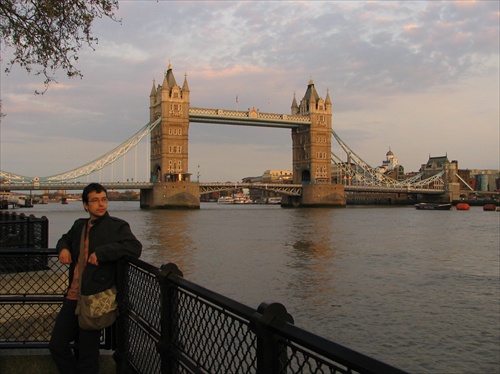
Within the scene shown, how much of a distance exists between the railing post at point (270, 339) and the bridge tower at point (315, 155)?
81.0 meters

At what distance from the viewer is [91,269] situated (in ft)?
12.0

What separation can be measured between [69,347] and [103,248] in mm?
777

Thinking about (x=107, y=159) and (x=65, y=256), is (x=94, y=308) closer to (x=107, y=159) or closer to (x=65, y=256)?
(x=65, y=256)

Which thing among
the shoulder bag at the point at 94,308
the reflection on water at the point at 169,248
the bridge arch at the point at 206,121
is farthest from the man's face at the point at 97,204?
the bridge arch at the point at 206,121

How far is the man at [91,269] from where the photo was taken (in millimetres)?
3654

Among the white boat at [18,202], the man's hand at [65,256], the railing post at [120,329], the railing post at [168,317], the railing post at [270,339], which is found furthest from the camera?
the white boat at [18,202]

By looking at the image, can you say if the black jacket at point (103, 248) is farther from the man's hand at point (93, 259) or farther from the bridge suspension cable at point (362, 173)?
the bridge suspension cable at point (362, 173)

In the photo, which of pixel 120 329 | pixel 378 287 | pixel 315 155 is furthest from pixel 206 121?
pixel 120 329

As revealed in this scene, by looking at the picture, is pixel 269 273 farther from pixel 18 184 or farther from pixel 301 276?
pixel 18 184

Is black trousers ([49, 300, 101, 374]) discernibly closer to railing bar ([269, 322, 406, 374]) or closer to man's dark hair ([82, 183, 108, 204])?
man's dark hair ([82, 183, 108, 204])

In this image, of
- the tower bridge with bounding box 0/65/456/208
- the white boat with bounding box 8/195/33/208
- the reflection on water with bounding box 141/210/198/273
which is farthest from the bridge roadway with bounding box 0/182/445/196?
the reflection on water with bounding box 141/210/198/273

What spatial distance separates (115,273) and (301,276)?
1200 centimetres

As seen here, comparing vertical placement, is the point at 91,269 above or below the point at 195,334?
above

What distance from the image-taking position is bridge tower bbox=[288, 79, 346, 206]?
83562 millimetres
